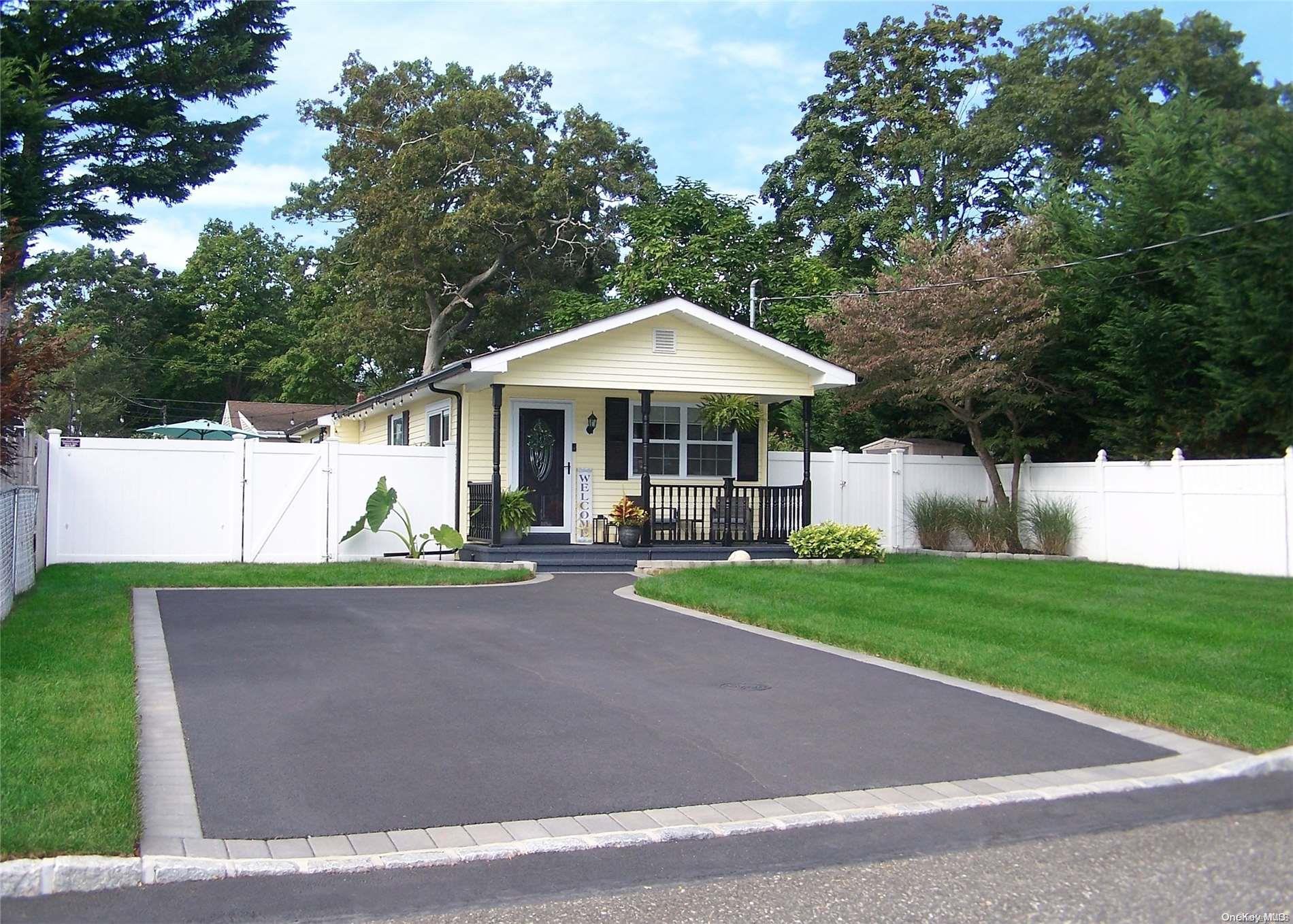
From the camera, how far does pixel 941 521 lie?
69.6ft

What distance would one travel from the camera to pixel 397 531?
18.6m

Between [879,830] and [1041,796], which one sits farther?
[1041,796]

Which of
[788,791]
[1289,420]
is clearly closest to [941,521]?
[1289,420]

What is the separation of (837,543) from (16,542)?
11789mm

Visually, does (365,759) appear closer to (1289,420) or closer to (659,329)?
(659,329)

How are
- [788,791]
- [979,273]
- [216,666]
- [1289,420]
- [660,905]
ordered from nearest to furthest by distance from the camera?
[660,905]
[788,791]
[216,666]
[1289,420]
[979,273]

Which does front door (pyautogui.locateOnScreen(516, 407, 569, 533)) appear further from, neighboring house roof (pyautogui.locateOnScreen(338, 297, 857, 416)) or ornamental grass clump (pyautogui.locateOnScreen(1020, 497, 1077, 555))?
ornamental grass clump (pyautogui.locateOnScreen(1020, 497, 1077, 555))

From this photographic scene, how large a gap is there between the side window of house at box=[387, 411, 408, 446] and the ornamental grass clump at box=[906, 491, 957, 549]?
10.6m

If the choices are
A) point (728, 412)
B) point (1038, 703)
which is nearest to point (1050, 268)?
point (728, 412)

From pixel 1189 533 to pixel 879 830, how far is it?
45.1 feet

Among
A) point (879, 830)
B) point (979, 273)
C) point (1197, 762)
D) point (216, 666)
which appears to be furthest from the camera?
point (979, 273)

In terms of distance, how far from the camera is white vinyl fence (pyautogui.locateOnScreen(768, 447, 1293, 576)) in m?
16.0

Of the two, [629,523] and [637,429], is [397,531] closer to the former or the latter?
[629,523]

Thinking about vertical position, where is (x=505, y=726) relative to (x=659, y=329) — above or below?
below
